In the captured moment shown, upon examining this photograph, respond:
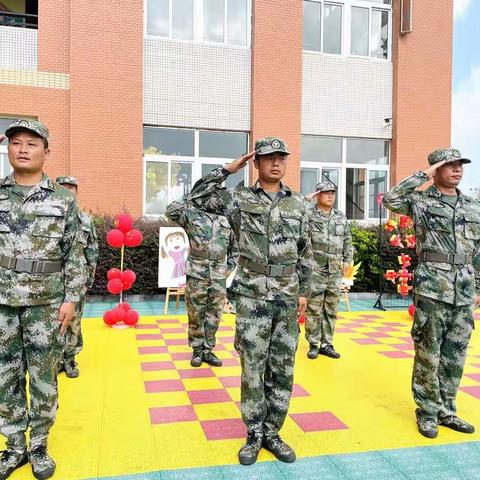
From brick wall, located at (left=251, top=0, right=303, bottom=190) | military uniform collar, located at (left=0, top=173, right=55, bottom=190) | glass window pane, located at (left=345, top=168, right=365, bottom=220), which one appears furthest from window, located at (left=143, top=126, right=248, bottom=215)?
military uniform collar, located at (left=0, top=173, right=55, bottom=190)

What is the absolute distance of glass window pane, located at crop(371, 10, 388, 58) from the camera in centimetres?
1346

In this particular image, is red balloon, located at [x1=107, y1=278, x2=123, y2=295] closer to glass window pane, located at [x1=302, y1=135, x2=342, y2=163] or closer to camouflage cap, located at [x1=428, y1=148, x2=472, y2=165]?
camouflage cap, located at [x1=428, y1=148, x2=472, y2=165]

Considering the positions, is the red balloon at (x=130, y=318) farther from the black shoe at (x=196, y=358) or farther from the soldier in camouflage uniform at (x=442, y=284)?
the soldier in camouflage uniform at (x=442, y=284)

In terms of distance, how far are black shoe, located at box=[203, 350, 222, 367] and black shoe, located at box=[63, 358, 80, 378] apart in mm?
1321

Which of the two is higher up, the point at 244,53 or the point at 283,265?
the point at 244,53

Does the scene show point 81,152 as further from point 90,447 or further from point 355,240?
point 90,447

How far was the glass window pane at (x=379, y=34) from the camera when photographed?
13.5m

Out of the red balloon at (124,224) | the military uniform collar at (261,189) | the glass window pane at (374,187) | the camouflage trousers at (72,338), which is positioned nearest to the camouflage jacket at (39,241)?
the military uniform collar at (261,189)

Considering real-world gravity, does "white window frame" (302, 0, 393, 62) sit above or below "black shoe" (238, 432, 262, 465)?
above

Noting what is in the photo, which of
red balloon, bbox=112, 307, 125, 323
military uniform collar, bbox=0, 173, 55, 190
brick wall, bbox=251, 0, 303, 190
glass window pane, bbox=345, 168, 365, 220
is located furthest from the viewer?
glass window pane, bbox=345, 168, 365, 220

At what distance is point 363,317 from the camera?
8.50 meters

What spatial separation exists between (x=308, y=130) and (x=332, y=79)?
60.4 inches

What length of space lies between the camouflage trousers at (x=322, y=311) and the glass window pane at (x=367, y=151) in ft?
27.4

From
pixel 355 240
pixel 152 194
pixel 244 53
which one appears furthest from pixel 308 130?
pixel 152 194
